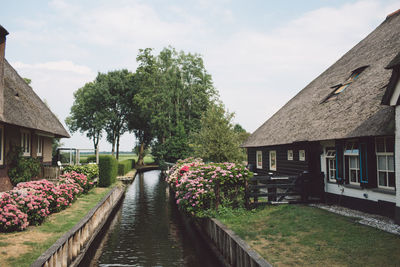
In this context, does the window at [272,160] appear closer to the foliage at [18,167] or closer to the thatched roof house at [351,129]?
the thatched roof house at [351,129]

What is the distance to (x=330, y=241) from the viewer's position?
7551mm

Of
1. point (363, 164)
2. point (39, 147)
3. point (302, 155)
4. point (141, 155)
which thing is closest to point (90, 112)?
point (141, 155)

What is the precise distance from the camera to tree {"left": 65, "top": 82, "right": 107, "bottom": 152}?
49.5 meters

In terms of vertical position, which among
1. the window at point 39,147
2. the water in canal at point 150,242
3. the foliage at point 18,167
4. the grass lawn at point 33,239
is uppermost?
the window at point 39,147

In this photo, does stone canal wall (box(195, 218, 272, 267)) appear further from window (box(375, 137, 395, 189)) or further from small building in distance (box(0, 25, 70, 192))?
small building in distance (box(0, 25, 70, 192))

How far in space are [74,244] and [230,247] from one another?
4.19 m

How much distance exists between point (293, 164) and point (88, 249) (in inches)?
457

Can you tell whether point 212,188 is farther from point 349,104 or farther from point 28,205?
point 349,104

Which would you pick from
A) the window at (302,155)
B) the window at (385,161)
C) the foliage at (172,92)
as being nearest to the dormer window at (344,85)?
the window at (302,155)

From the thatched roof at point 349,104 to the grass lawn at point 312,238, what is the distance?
130 inches

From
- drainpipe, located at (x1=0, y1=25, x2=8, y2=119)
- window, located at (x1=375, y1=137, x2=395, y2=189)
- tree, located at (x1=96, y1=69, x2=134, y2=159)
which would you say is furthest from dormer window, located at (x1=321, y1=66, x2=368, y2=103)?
tree, located at (x1=96, y1=69, x2=134, y2=159)

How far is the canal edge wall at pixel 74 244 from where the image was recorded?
625 centimetres

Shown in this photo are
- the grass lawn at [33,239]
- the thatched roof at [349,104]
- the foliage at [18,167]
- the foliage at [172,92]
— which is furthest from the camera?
the foliage at [172,92]

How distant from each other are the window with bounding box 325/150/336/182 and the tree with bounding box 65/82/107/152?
4225 cm
